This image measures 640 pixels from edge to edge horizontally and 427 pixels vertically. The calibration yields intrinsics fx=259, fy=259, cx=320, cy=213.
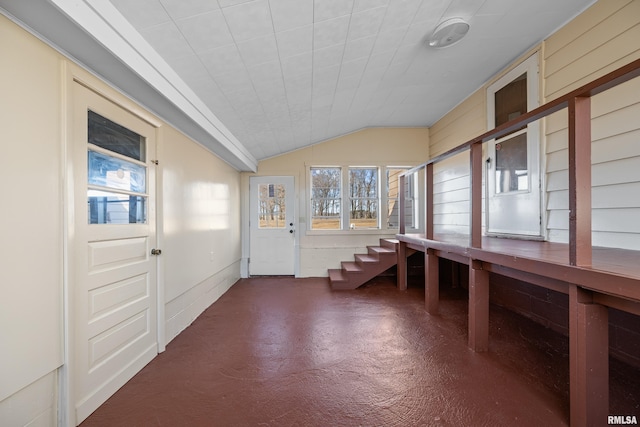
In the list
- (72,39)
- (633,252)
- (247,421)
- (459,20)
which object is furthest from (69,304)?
(633,252)

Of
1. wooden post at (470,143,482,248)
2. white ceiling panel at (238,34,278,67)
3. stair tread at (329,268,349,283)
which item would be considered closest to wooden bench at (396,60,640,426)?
wooden post at (470,143,482,248)

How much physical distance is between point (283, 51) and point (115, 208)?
5.74ft

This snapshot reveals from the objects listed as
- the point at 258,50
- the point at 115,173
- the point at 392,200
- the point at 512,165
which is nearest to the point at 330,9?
the point at 258,50

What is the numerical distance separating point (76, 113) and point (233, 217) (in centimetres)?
321

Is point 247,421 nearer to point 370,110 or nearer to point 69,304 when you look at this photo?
point 69,304

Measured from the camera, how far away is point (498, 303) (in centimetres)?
342

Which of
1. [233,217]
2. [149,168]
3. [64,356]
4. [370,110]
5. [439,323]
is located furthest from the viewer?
[233,217]

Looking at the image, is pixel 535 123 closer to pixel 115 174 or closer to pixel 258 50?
pixel 258 50

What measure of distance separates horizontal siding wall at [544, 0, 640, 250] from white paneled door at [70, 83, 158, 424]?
387cm

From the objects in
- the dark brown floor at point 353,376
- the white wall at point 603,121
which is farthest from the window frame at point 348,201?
the white wall at point 603,121

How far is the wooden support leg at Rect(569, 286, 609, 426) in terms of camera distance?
1379 millimetres

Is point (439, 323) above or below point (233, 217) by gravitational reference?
below

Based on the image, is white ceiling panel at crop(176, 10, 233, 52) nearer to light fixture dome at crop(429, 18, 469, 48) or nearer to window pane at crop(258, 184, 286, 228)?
light fixture dome at crop(429, 18, 469, 48)

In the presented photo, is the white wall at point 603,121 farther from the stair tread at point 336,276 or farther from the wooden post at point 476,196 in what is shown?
the stair tread at point 336,276
